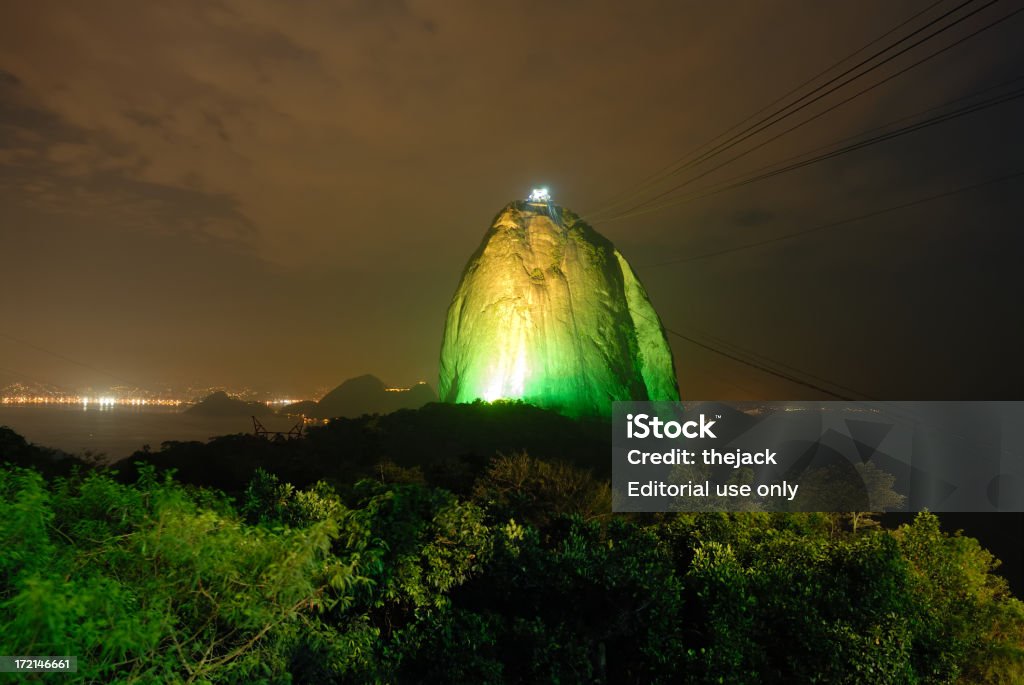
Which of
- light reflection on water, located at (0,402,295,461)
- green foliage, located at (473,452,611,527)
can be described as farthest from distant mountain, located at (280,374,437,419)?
green foliage, located at (473,452,611,527)

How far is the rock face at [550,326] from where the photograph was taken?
46.2 m

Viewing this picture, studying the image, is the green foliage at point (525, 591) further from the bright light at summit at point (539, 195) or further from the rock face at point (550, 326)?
the bright light at summit at point (539, 195)

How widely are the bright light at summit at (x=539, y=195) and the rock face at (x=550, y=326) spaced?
748 mm

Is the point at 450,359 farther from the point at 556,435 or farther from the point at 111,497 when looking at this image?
the point at 111,497

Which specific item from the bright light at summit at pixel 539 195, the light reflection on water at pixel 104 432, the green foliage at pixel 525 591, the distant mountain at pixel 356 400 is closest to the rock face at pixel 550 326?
the bright light at summit at pixel 539 195

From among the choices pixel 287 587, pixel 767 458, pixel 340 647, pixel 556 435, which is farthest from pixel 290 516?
pixel 556 435

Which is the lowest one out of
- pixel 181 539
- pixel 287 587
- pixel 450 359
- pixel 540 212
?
pixel 287 587

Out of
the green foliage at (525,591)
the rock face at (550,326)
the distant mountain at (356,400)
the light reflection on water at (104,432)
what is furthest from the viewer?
the distant mountain at (356,400)

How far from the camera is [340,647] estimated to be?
10.5 metres

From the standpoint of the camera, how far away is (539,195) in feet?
176

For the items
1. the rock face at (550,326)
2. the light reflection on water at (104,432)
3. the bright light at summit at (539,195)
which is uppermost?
the bright light at summit at (539,195)

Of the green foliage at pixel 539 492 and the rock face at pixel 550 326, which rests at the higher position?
the rock face at pixel 550 326

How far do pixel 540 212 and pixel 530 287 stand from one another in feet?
25.5

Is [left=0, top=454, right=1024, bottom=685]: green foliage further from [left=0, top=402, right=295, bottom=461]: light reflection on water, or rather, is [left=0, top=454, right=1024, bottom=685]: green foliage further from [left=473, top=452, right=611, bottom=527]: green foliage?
[left=0, top=402, right=295, bottom=461]: light reflection on water
